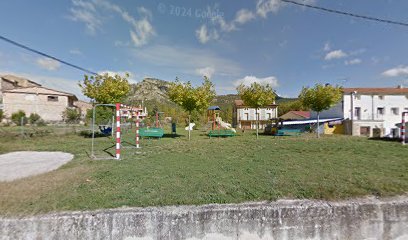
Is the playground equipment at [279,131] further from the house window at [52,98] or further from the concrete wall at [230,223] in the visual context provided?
the house window at [52,98]

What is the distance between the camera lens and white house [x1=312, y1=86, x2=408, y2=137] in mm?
27891

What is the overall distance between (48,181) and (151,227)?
128 inches

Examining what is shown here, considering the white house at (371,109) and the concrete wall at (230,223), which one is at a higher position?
the white house at (371,109)

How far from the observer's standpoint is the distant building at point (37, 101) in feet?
124

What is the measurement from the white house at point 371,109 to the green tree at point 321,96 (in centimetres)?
1075

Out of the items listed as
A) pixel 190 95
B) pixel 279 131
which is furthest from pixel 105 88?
pixel 279 131

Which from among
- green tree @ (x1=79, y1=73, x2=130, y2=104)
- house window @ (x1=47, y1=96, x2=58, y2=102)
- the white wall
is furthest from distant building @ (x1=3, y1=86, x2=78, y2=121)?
the white wall

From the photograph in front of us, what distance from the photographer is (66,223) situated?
3.03 metres

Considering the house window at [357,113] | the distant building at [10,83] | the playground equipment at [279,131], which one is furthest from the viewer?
the distant building at [10,83]

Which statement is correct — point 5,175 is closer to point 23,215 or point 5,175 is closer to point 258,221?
point 23,215

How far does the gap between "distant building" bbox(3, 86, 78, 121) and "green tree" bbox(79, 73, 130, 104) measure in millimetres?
29642

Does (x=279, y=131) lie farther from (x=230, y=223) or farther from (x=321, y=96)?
(x=230, y=223)

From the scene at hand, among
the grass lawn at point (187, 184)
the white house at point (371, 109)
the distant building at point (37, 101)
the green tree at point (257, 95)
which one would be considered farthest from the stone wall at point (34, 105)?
the white house at point (371, 109)

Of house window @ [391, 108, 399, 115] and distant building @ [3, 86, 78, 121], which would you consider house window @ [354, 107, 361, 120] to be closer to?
house window @ [391, 108, 399, 115]
